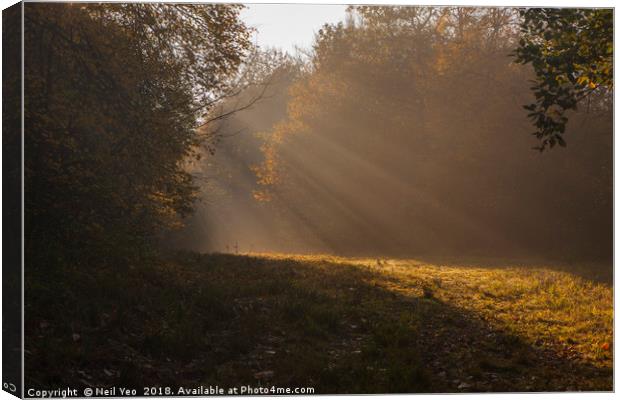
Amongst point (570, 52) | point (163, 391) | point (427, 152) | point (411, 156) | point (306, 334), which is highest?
point (570, 52)

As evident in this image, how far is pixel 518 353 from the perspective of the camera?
10.5 meters

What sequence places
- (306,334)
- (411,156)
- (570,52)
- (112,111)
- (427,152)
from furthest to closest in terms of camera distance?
(411,156), (427,152), (112,111), (306,334), (570,52)

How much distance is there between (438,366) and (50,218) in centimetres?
679

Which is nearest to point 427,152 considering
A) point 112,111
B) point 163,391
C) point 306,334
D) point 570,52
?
point 570,52

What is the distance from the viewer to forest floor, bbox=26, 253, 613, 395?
959cm

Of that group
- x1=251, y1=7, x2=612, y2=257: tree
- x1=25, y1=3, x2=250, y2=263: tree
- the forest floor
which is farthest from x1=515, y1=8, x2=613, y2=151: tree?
x1=251, y1=7, x2=612, y2=257: tree

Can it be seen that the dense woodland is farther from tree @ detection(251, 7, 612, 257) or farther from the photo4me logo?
the photo4me logo

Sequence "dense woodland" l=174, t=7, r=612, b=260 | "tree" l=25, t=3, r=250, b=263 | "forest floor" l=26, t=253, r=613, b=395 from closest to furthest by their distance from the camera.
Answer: "forest floor" l=26, t=253, r=613, b=395 → "tree" l=25, t=3, r=250, b=263 → "dense woodland" l=174, t=7, r=612, b=260

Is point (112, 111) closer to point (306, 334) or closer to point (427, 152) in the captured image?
point (306, 334)

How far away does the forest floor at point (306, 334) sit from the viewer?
959cm

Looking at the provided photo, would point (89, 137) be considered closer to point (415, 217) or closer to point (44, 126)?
point (44, 126)

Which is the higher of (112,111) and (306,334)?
(112,111)

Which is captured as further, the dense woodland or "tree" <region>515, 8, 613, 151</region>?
the dense woodland

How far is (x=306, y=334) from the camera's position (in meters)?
11.6
